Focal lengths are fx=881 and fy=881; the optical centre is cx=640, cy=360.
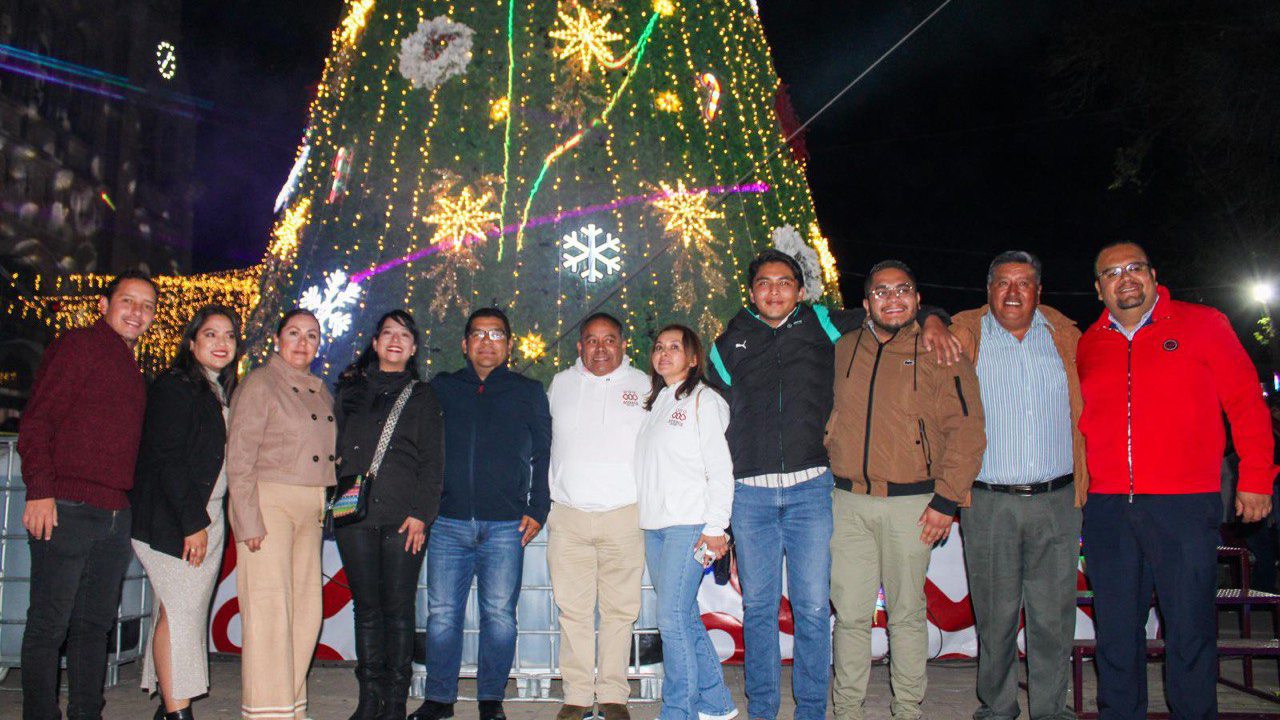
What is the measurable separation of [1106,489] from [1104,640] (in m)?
0.63

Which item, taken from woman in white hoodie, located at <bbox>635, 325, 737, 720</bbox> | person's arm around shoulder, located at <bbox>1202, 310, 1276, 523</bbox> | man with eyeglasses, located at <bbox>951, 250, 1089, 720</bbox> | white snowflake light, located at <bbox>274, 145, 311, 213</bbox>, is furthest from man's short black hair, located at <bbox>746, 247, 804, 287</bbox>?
white snowflake light, located at <bbox>274, 145, 311, 213</bbox>

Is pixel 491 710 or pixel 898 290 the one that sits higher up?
pixel 898 290

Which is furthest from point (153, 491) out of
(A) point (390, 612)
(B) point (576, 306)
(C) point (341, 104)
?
(C) point (341, 104)

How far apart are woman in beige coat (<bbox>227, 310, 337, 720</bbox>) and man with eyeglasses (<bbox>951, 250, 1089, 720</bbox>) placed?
9.67ft

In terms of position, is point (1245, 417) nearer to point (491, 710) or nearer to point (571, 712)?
point (571, 712)

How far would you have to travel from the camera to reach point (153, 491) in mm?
3762

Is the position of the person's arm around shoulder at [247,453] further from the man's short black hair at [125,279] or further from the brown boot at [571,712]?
the brown boot at [571,712]

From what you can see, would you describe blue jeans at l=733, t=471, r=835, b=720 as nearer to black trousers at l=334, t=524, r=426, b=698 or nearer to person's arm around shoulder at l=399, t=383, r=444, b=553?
person's arm around shoulder at l=399, t=383, r=444, b=553

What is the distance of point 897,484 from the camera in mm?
3719

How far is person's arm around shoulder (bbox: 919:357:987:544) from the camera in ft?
12.0

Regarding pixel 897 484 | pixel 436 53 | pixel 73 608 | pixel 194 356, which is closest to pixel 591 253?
pixel 436 53

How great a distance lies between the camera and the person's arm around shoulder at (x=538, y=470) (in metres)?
4.20

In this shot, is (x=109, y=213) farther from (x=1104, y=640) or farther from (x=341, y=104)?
(x=1104, y=640)

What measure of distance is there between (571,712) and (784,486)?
143cm
